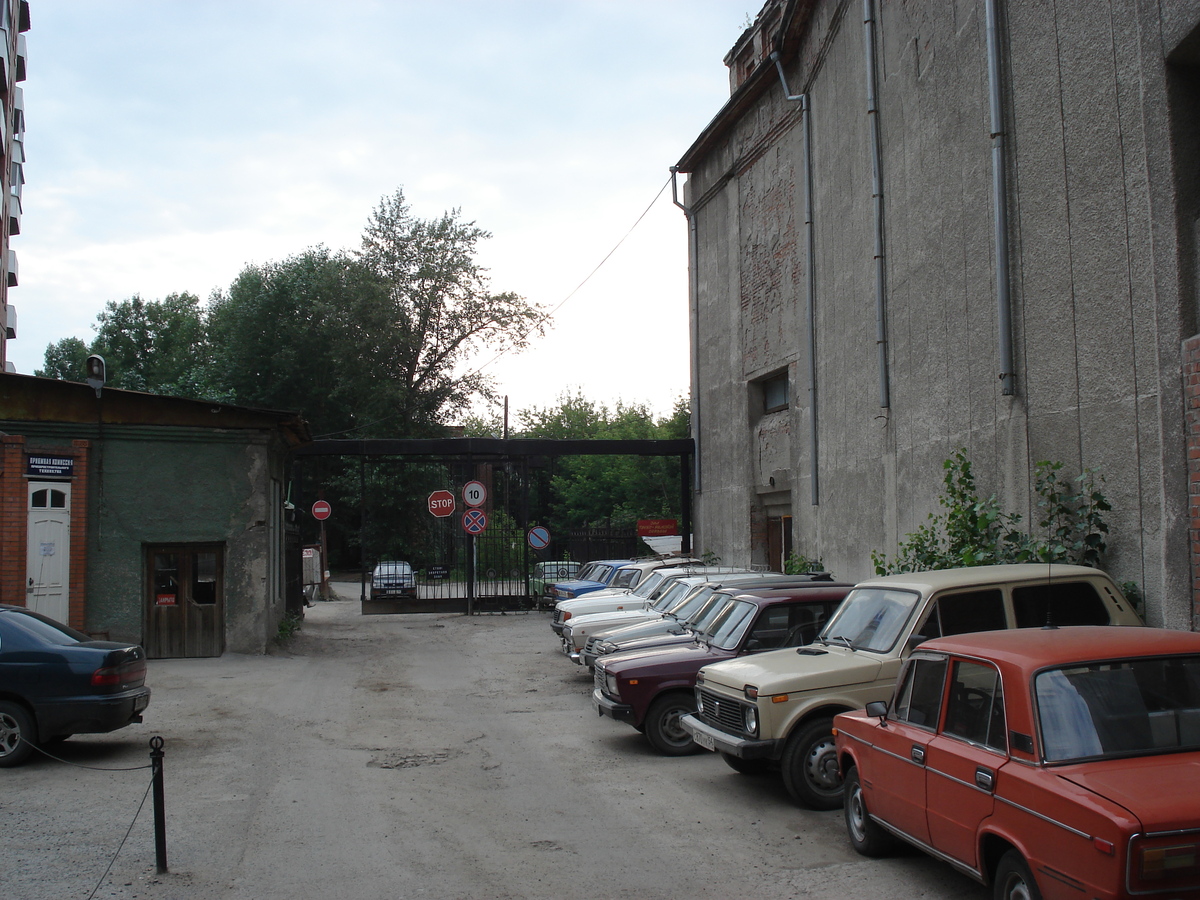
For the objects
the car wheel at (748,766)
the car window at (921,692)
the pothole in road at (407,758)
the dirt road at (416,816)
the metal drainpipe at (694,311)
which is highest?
the metal drainpipe at (694,311)

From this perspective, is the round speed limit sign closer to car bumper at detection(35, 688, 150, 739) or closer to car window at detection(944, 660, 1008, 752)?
car bumper at detection(35, 688, 150, 739)

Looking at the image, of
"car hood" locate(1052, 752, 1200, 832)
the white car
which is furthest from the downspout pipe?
"car hood" locate(1052, 752, 1200, 832)

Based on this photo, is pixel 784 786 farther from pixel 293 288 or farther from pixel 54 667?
pixel 293 288

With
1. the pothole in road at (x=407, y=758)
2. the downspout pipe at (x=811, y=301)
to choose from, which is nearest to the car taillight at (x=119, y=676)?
the pothole in road at (x=407, y=758)

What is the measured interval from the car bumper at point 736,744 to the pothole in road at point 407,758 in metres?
2.94

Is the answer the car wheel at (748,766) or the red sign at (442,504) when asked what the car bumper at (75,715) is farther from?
the red sign at (442,504)

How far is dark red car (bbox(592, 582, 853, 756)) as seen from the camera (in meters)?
9.55

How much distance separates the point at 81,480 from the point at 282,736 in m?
8.00

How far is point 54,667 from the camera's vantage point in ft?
29.6

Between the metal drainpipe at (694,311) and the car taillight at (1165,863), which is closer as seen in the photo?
the car taillight at (1165,863)

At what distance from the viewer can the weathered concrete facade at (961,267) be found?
27.5ft

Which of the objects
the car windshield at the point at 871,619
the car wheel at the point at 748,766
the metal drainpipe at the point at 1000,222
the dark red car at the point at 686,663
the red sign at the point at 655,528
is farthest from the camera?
the red sign at the point at 655,528

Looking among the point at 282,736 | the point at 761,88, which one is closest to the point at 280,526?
the point at 282,736

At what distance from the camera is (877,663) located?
24.7ft
